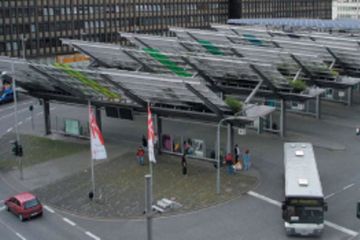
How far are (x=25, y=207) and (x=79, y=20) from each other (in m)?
70.9

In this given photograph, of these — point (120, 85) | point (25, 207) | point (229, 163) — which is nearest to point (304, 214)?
point (229, 163)

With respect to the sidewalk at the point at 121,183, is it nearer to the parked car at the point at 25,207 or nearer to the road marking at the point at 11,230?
the parked car at the point at 25,207

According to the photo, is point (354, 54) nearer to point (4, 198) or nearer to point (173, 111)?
point (173, 111)

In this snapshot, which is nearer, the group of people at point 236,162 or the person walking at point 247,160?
the group of people at point 236,162

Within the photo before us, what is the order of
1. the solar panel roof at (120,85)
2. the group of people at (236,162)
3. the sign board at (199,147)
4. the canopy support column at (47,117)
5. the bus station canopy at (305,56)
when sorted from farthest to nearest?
the canopy support column at (47,117)
the bus station canopy at (305,56)
the sign board at (199,147)
the group of people at (236,162)
the solar panel roof at (120,85)

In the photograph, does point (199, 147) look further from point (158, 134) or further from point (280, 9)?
point (280, 9)

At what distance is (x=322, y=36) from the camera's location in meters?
70.2

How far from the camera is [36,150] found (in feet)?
168

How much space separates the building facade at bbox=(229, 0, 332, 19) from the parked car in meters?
111

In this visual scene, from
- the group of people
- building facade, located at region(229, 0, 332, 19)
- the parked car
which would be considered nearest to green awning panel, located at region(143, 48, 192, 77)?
the group of people

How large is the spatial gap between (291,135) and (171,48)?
20.2 m

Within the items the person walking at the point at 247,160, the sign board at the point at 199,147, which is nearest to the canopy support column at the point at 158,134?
the sign board at the point at 199,147

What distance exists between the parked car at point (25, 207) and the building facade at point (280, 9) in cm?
11113

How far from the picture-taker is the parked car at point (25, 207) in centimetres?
3512
